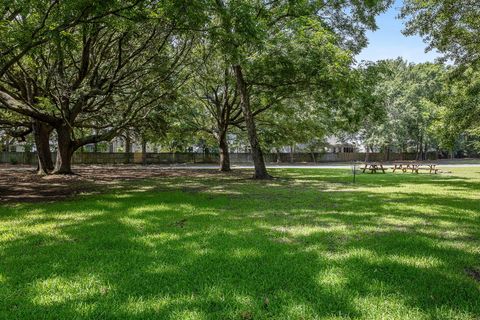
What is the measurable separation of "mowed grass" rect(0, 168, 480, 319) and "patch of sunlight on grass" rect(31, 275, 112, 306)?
0.4 inches

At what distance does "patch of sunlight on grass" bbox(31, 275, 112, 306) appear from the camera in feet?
10.9

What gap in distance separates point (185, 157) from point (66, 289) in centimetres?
3998

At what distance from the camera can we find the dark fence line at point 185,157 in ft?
121

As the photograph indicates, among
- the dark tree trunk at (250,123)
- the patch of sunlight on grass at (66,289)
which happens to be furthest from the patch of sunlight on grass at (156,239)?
the dark tree trunk at (250,123)

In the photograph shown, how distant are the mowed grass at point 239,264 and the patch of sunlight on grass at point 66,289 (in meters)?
0.01

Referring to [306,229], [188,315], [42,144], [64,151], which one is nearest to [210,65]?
[64,151]

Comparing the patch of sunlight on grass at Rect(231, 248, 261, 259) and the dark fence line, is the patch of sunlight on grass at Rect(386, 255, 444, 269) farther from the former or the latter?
the dark fence line

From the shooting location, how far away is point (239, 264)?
14.0 ft

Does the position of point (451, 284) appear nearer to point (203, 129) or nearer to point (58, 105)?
point (58, 105)


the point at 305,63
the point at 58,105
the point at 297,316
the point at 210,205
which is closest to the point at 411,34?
the point at 305,63

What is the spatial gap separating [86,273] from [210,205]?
5.00 metres

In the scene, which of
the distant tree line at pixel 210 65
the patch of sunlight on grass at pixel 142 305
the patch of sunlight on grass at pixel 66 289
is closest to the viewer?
the patch of sunlight on grass at pixel 142 305

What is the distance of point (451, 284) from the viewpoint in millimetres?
3672

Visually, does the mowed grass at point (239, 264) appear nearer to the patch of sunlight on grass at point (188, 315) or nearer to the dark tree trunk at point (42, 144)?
the patch of sunlight on grass at point (188, 315)
